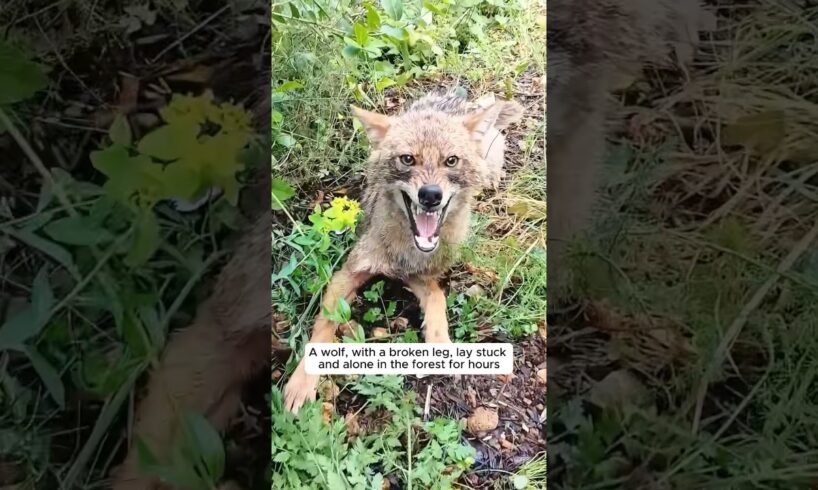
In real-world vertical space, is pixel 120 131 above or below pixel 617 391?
above

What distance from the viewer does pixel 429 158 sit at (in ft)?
2.45

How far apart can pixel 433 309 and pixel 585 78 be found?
0.30m

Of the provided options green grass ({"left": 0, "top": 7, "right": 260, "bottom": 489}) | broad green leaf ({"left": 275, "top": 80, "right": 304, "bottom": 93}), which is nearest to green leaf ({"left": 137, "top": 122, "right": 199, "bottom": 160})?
green grass ({"left": 0, "top": 7, "right": 260, "bottom": 489})

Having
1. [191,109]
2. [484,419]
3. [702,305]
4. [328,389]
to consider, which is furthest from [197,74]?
[702,305]

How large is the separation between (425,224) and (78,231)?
0.38 meters

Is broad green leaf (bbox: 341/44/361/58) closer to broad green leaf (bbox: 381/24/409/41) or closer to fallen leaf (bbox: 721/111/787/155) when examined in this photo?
broad green leaf (bbox: 381/24/409/41)

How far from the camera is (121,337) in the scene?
29.6 inches

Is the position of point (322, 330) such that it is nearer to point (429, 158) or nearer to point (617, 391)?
point (429, 158)

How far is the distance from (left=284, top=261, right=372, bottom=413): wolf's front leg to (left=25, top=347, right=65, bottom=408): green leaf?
0.81 feet

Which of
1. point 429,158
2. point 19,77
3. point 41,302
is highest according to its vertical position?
point 19,77

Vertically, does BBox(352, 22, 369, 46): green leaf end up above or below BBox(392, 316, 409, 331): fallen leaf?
above

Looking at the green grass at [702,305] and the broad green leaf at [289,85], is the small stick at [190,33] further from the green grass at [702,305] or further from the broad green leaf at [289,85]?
the green grass at [702,305]

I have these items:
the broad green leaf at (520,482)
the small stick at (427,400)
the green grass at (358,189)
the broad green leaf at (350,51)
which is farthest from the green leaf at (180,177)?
the broad green leaf at (520,482)

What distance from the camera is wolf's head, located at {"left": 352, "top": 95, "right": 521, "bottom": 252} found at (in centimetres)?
74
